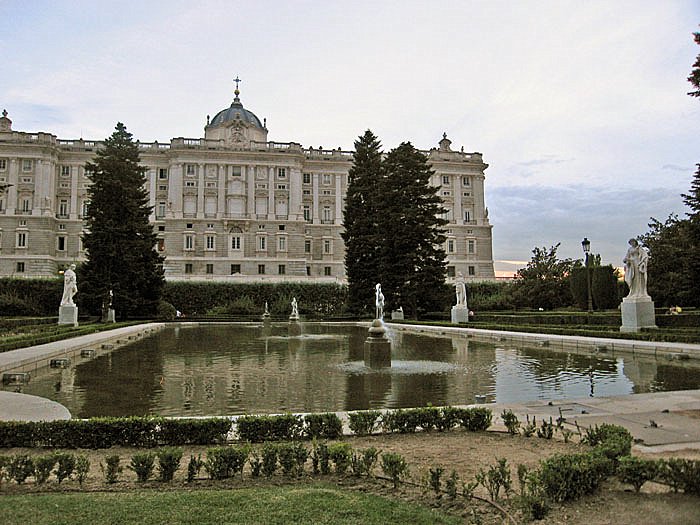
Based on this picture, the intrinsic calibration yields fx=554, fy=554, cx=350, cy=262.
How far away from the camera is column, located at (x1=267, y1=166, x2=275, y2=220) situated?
68.8m

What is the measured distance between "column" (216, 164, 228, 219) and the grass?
215ft

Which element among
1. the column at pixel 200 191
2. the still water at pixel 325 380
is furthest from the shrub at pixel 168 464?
the column at pixel 200 191

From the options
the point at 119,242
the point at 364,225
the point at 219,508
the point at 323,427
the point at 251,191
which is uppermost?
the point at 251,191

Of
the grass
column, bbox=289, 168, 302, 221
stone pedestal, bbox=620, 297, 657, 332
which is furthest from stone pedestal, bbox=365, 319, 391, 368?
column, bbox=289, 168, 302, 221

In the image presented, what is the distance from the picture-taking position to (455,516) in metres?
3.61

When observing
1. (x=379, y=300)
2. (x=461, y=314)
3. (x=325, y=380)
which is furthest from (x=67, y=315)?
(x=461, y=314)

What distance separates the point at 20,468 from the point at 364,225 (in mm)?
35455

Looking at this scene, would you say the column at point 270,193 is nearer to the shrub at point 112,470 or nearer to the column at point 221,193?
the column at point 221,193

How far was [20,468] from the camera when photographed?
4258 mm

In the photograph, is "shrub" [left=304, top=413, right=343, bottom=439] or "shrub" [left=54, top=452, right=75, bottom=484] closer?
"shrub" [left=54, top=452, right=75, bottom=484]

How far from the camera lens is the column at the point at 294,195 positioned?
69.4 m

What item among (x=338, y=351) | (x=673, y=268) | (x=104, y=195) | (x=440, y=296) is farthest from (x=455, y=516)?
(x=104, y=195)

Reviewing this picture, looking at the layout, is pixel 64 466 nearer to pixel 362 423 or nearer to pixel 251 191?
pixel 362 423

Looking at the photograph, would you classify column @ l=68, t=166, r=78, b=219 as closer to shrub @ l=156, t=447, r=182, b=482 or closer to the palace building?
the palace building
